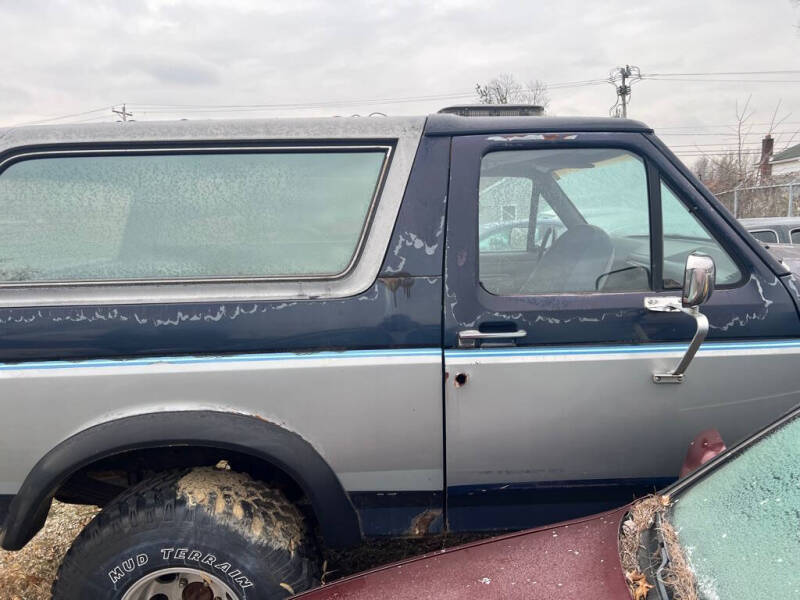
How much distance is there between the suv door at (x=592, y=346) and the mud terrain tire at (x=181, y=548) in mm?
692

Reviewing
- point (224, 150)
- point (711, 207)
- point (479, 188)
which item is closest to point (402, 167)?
point (479, 188)

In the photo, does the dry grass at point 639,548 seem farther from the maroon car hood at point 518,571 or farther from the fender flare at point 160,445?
the fender flare at point 160,445

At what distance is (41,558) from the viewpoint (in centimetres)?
300

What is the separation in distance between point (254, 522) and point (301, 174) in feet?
4.14

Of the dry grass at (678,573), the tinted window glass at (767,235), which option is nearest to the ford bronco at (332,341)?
the dry grass at (678,573)

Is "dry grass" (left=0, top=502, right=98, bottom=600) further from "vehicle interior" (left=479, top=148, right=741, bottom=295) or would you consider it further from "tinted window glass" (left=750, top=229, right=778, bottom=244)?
"tinted window glass" (left=750, top=229, right=778, bottom=244)

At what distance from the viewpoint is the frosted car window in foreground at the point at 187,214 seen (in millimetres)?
2080

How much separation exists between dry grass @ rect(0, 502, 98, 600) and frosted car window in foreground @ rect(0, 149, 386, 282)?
163 cm

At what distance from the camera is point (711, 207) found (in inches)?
85.4

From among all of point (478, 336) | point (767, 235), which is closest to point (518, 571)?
point (478, 336)

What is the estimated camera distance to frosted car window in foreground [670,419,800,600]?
134 cm

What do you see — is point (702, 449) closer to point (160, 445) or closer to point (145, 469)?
point (160, 445)

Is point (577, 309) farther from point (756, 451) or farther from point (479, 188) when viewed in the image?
point (756, 451)

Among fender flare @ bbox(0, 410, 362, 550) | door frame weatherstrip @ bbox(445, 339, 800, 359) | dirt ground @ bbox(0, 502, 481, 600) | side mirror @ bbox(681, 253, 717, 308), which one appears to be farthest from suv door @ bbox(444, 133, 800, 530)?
dirt ground @ bbox(0, 502, 481, 600)
